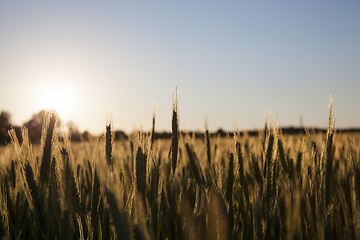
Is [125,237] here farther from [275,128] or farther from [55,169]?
[275,128]

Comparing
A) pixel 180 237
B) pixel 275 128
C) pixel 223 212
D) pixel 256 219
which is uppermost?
pixel 275 128

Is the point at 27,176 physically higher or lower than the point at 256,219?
higher

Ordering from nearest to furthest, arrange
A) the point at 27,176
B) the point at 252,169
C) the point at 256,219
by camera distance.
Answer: the point at 27,176
the point at 256,219
the point at 252,169

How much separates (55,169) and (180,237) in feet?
2.41

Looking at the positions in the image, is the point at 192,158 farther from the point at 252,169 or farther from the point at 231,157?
the point at 252,169

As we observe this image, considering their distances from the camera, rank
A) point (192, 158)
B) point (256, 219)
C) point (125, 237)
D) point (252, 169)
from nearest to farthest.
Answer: point (125, 237) < point (256, 219) < point (192, 158) < point (252, 169)

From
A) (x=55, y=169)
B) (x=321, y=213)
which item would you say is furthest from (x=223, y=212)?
(x=55, y=169)

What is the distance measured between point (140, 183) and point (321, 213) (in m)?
0.85

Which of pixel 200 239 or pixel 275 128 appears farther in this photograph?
pixel 275 128

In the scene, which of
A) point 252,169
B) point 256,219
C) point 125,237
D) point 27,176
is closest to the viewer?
point 125,237

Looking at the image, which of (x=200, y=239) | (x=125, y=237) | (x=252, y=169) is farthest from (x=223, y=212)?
(x=252, y=169)

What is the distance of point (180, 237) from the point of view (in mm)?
1221

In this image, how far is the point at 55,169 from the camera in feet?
3.92

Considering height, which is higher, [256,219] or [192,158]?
[192,158]
